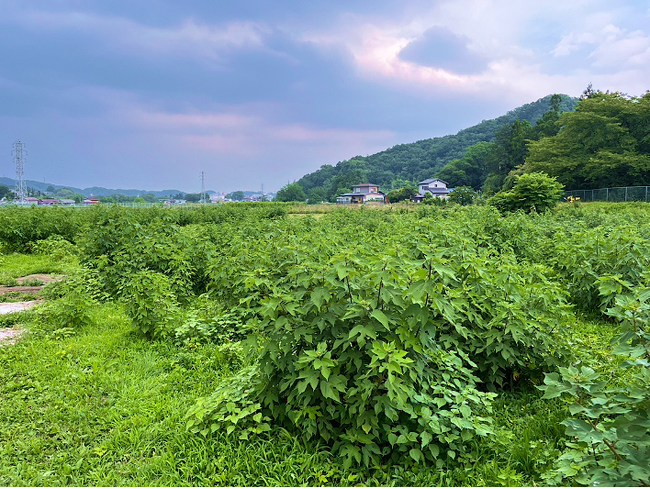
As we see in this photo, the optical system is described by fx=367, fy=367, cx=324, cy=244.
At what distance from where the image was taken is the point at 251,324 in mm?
2697

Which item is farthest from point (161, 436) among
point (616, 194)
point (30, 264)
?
point (616, 194)

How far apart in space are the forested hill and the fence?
203ft

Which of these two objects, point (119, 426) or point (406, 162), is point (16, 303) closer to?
point (119, 426)

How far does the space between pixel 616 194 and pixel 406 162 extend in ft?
267

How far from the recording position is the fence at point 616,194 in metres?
24.2

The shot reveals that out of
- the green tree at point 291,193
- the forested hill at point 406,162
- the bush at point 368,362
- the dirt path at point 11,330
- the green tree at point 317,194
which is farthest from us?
the forested hill at point 406,162

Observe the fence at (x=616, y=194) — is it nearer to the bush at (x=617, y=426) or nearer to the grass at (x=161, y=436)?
the grass at (x=161, y=436)

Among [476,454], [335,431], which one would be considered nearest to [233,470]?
[335,431]

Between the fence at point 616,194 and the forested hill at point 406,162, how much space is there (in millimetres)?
61920

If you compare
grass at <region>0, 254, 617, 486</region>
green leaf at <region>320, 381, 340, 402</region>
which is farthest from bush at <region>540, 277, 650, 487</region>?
green leaf at <region>320, 381, 340, 402</region>

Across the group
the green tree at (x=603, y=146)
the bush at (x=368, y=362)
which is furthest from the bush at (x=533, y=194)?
the green tree at (x=603, y=146)

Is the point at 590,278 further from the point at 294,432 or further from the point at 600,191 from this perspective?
the point at 600,191

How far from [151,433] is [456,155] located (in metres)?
104

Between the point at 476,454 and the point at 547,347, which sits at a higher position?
the point at 547,347
